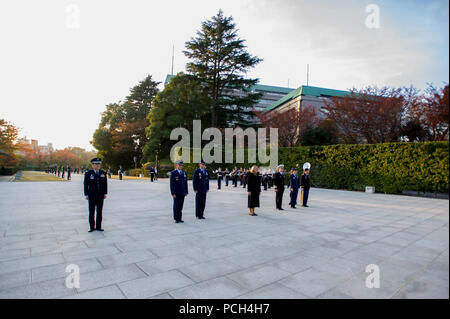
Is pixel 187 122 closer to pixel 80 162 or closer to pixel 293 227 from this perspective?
pixel 293 227

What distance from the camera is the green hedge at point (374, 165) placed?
14047 millimetres

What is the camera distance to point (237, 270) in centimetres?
396

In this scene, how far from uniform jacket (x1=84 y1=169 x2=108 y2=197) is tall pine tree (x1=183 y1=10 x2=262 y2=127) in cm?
2641

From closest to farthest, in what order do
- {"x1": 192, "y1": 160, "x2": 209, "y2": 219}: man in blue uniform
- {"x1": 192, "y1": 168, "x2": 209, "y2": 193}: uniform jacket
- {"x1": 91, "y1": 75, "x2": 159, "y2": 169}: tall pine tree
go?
{"x1": 192, "y1": 160, "x2": 209, "y2": 219}: man in blue uniform < {"x1": 192, "y1": 168, "x2": 209, "y2": 193}: uniform jacket < {"x1": 91, "y1": 75, "x2": 159, "y2": 169}: tall pine tree

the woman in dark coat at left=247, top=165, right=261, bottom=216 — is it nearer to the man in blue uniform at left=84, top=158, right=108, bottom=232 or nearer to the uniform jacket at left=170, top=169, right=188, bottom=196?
the uniform jacket at left=170, top=169, right=188, bottom=196

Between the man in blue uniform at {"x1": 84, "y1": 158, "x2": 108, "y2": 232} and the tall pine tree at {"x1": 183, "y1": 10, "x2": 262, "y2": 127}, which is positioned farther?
the tall pine tree at {"x1": 183, "y1": 10, "x2": 262, "y2": 127}

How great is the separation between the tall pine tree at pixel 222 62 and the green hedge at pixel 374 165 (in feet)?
38.6

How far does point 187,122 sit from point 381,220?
31.6 meters

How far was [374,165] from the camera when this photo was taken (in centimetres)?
1723

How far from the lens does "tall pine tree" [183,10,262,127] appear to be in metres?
31.4

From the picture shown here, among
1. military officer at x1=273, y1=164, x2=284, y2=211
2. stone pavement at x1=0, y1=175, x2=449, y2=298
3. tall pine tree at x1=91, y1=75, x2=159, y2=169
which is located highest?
tall pine tree at x1=91, y1=75, x2=159, y2=169

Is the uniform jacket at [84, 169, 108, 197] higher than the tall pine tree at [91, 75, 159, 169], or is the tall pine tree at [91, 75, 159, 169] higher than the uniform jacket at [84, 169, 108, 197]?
the tall pine tree at [91, 75, 159, 169]

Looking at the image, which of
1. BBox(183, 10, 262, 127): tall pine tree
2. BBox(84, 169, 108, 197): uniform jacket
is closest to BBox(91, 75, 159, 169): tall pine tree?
BBox(183, 10, 262, 127): tall pine tree
